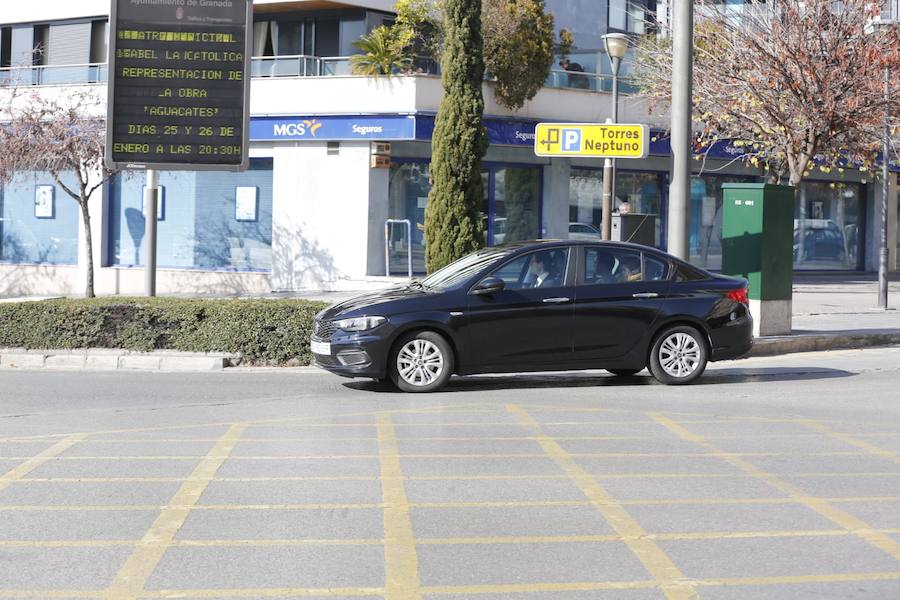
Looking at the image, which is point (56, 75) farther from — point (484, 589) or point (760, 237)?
point (484, 589)

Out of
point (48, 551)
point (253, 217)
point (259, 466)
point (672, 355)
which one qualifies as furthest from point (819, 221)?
point (48, 551)

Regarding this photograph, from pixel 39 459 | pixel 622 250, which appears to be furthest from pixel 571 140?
pixel 39 459

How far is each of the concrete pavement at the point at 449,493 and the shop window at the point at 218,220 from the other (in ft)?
49.5

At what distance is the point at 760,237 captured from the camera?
1666 centimetres

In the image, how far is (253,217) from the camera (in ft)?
90.6

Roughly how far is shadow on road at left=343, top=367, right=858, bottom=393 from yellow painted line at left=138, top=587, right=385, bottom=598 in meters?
7.07

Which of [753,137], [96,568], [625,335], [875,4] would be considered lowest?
[96,568]

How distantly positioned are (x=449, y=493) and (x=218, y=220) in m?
21.2

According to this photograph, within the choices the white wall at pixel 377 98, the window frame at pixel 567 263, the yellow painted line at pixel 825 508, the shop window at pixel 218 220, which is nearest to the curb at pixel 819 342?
the window frame at pixel 567 263

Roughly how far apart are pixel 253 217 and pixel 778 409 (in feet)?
59.3

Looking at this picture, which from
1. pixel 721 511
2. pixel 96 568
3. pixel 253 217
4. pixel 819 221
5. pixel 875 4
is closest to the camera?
pixel 96 568

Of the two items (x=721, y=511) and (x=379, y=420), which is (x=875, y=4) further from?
(x=721, y=511)

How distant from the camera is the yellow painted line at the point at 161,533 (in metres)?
5.47

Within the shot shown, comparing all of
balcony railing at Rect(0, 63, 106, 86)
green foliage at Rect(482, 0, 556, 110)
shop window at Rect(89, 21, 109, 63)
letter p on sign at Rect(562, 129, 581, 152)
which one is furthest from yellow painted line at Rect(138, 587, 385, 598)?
shop window at Rect(89, 21, 109, 63)
